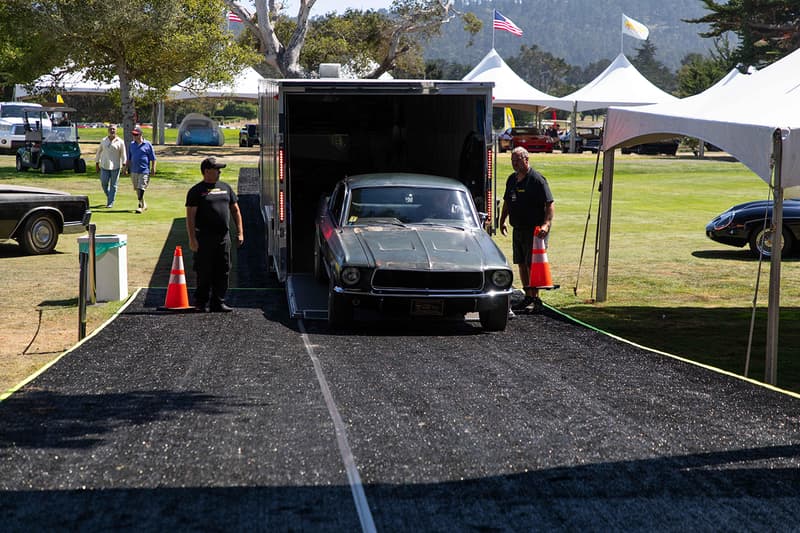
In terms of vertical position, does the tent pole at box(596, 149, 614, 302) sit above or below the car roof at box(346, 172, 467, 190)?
below

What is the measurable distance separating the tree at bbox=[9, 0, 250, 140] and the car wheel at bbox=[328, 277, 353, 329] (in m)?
23.2

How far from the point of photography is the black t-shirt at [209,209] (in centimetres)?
1157

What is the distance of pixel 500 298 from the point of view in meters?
10.6

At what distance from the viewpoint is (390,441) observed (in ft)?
20.7

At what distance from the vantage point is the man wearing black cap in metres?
11.6

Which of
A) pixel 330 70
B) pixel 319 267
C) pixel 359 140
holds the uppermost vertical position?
pixel 330 70

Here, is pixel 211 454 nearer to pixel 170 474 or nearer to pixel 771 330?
pixel 170 474

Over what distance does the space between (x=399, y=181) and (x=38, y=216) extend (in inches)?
274

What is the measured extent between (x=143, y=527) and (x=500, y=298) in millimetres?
6261

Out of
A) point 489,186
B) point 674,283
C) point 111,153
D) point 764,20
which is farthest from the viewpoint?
point 764,20

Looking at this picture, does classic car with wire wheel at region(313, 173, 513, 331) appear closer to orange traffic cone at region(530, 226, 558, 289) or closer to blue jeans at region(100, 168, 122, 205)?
orange traffic cone at region(530, 226, 558, 289)

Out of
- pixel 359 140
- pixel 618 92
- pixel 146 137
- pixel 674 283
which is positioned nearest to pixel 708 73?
pixel 618 92

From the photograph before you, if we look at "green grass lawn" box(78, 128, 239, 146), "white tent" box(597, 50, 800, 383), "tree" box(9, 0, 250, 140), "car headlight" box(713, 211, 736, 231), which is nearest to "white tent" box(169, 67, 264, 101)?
"green grass lawn" box(78, 128, 239, 146)

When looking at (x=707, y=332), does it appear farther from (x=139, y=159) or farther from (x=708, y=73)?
(x=708, y=73)
